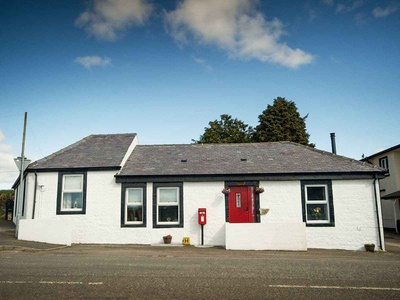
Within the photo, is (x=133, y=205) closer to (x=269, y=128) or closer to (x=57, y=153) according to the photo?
(x=57, y=153)

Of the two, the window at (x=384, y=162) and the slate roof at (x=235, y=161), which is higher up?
the window at (x=384, y=162)

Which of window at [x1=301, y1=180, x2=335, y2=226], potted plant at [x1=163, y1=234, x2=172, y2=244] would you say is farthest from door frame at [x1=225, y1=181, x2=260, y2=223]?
potted plant at [x1=163, y1=234, x2=172, y2=244]

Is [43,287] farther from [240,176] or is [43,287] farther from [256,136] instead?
[256,136]

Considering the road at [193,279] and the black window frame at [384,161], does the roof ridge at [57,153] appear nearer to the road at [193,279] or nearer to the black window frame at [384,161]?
the road at [193,279]

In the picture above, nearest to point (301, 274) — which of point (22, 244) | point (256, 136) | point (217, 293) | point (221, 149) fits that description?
point (217, 293)

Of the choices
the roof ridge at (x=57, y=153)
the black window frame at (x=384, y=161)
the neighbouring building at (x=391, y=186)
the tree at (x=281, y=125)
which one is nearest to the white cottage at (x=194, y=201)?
the roof ridge at (x=57, y=153)

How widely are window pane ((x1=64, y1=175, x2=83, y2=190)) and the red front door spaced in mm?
7363

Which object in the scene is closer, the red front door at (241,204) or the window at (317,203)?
the window at (317,203)

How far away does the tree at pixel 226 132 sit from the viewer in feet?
118

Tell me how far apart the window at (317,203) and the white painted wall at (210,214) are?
24 cm

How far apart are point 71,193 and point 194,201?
6.04m

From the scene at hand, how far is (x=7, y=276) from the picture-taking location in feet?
22.7

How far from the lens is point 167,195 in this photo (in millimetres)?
15594

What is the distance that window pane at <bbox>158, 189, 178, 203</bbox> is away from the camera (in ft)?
51.0
